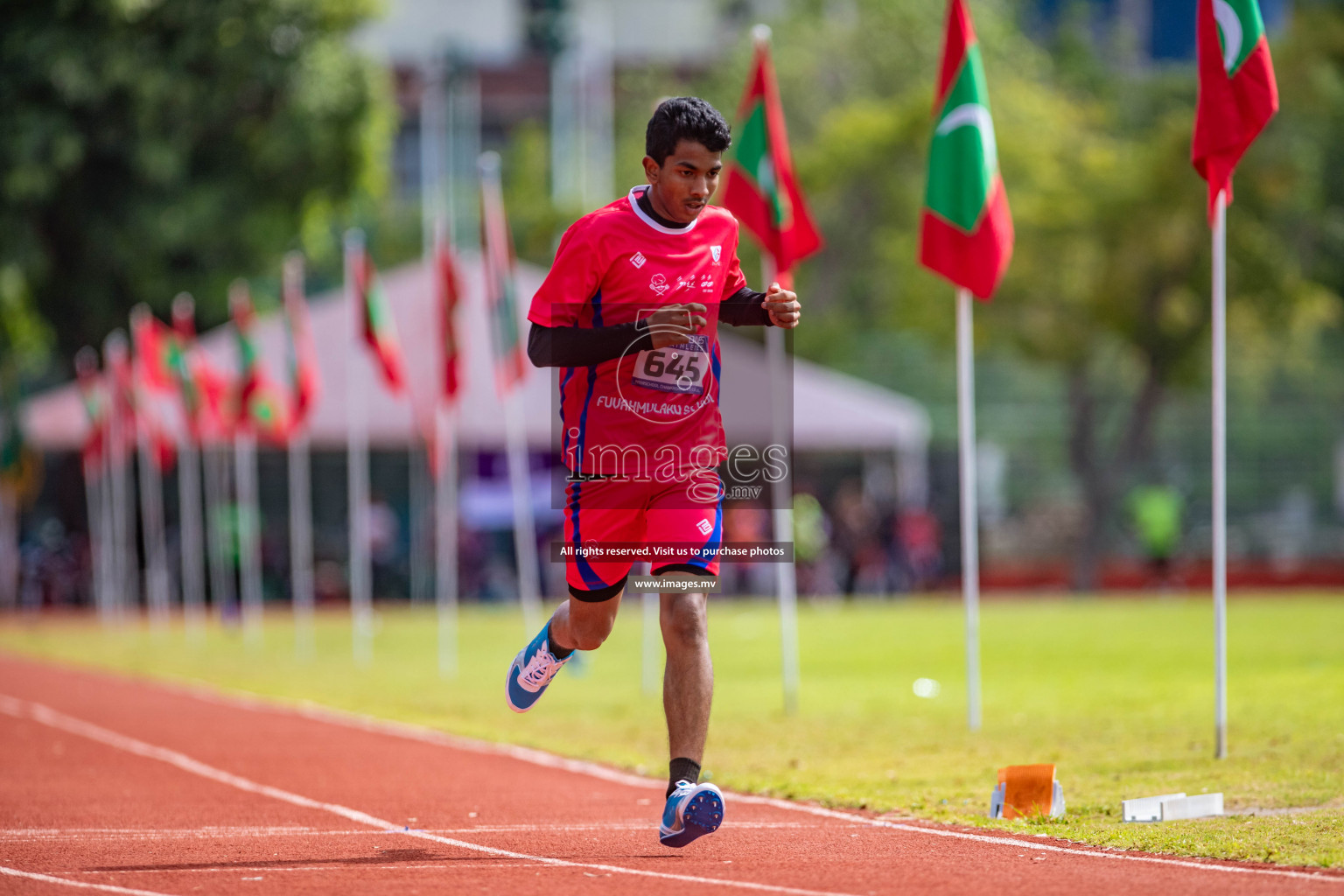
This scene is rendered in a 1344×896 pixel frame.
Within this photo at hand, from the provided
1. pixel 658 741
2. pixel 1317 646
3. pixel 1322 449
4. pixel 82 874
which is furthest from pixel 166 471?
pixel 82 874

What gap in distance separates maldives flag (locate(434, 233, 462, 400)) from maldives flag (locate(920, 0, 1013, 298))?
7744mm

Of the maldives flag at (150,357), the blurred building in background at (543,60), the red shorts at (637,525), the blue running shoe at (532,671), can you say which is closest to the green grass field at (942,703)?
the blue running shoe at (532,671)

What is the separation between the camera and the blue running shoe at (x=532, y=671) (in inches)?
296

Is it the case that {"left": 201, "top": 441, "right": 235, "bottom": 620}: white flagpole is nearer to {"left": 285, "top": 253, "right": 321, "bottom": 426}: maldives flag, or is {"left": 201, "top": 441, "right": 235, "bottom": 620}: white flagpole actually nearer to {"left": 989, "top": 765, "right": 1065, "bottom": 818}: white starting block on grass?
{"left": 285, "top": 253, "right": 321, "bottom": 426}: maldives flag

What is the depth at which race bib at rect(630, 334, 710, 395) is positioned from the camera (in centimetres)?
689

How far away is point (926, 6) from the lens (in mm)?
53812

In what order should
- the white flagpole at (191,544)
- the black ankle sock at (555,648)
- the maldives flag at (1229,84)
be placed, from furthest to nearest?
the white flagpole at (191,544) < the maldives flag at (1229,84) < the black ankle sock at (555,648)

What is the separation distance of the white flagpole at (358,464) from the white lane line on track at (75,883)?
13.7 m

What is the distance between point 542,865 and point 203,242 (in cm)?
3001

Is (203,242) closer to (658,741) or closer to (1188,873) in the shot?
(658,741)

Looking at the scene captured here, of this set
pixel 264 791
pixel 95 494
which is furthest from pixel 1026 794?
pixel 95 494

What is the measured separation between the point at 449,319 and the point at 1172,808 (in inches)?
482

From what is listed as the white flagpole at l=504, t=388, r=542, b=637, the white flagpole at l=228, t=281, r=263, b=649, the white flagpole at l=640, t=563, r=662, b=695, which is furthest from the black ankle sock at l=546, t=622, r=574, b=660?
the white flagpole at l=228, t=281, r=263, b=649

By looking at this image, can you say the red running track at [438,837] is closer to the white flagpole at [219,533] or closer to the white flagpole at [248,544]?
the white flagpole at [248,544]
